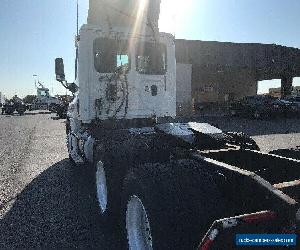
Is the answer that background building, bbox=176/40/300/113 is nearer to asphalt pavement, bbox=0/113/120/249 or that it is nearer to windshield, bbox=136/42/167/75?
asphalt pavement, bbox=0/113/120/249

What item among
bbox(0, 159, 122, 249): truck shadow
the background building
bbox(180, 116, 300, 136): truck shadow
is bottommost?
bbox(0, 159, 122, 249): truck shadow

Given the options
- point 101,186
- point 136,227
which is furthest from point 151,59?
point 136,227

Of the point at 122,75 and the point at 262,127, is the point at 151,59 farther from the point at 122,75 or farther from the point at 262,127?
the point at 262,127

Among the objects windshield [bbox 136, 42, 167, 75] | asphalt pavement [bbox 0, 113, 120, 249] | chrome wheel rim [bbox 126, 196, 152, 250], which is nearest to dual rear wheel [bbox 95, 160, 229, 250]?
chrome wheel rim [bbox 126, 196, 152, 250]

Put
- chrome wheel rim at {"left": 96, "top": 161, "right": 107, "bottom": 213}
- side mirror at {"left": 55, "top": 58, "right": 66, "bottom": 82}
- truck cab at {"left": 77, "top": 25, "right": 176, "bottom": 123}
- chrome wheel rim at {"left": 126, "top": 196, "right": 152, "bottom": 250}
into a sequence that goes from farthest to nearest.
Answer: side mirror at {"left": 55, "top": 58, "right": 66, "bottom": 82}
truck cab at {"left": 77, "top": 25, "right": 176, "bottom": 123}
chrome wheel rim at {"left": 96, "top": 161, "right": 107, "bottom": 213}
chrome wheel rim at {"left": 126, "top": 196, "right": 152, "bottom": 250}

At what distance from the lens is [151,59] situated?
667 centimetres

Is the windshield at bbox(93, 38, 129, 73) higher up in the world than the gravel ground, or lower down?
higher up

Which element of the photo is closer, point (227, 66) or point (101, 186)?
point (101, 186)

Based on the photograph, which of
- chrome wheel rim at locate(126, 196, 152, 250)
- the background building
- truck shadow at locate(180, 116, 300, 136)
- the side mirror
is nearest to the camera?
chrome wheel rim at locate(126, 196, 152, 250)

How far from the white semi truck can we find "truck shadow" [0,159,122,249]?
341 mm

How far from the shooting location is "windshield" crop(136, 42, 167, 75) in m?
6.52

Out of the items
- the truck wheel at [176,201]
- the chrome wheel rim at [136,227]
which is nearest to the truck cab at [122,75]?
the chrome wheel rim at [136,227]

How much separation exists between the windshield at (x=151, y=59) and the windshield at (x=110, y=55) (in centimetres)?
27

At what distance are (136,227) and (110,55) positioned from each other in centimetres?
373
